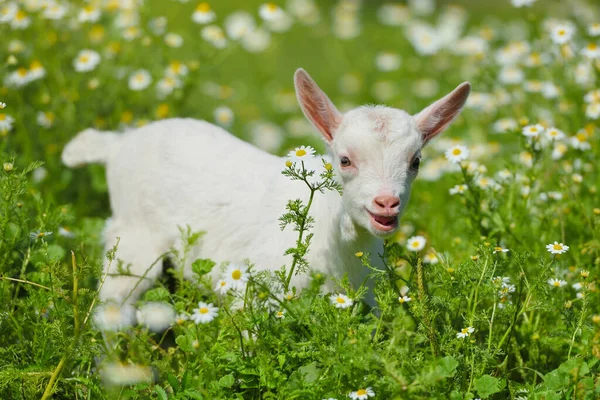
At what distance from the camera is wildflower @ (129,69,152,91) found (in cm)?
510

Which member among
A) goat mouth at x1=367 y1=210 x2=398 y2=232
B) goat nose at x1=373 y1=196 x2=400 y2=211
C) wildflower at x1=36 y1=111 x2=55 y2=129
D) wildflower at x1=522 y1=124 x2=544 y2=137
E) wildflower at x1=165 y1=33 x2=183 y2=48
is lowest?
wildflower at x1=36 y1=111 x2=55 y2=129

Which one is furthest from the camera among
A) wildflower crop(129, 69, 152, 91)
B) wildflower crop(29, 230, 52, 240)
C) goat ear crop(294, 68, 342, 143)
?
wildflower crop(129, 69, 152, 91)

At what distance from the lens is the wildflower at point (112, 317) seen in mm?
2748

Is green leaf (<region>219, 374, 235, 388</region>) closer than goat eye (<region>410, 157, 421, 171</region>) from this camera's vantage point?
Yes

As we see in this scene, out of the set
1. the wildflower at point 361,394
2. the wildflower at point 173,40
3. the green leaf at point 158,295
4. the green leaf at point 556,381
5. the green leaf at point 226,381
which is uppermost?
the green leaf at point 556,381

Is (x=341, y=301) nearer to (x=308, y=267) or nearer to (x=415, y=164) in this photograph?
(x=308, y=267)

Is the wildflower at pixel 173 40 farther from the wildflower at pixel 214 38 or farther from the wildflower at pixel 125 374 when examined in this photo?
the wildflower at pixel 125 374

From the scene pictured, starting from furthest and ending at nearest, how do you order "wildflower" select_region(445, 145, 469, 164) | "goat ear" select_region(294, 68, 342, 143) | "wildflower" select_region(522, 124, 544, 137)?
"wildflower" select_region(522, 124, 544, 137)
"wildflower" select_region(445, 145, 469, 164)
"goat ear" select_region(294, 68, 342, 143)

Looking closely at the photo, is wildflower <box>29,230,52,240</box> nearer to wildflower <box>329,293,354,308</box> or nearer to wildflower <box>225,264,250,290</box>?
wildflower <box>225,264,250,290</box>

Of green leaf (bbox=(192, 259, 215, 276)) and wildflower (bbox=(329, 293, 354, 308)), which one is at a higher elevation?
wildflower (bbox=(329, 293, 354, 308))

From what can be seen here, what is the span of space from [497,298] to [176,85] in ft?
9.86

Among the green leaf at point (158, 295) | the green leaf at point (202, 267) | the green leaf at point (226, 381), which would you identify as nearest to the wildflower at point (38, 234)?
the green leaf at point (158, 295)

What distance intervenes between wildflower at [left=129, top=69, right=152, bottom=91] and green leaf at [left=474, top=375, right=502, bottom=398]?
3212 millimetres

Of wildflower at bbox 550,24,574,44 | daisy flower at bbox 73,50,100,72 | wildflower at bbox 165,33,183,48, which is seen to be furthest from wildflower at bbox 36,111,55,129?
wildflower at bbox 550,24,574,44
